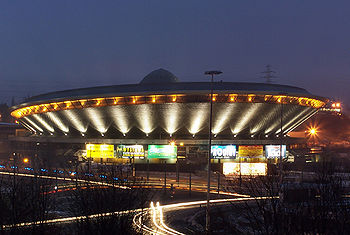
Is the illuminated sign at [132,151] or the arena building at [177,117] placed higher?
the arena building at [177,117]

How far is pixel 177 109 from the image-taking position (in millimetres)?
66562

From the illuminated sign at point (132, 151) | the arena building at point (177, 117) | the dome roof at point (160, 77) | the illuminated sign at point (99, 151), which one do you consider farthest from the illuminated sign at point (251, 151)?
the dome roof at point (160, 77)

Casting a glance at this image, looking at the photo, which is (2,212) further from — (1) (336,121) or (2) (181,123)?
(1) (336,121)

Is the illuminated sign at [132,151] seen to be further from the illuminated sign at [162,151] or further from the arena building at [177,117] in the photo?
the illuminated sign at [162,151]

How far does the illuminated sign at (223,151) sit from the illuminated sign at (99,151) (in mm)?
18611

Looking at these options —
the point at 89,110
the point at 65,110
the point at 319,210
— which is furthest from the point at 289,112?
the point at 319,210

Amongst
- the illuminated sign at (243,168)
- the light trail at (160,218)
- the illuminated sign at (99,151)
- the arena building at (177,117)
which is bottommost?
the light trail at (160,218)

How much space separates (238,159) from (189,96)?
14.3m

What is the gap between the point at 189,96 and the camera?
65.4 metres

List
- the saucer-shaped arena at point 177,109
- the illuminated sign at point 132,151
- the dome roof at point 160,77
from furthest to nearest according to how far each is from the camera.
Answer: the dome roof at point 160,77, the illuminated sign at point 132,151, the saucer-shaped arena at point 177,109

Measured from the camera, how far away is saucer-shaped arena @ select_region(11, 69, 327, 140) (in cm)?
6581

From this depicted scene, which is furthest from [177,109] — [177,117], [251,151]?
[251,151]

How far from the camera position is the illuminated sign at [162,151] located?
64688 mm

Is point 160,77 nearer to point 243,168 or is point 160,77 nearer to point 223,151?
point 223,151
